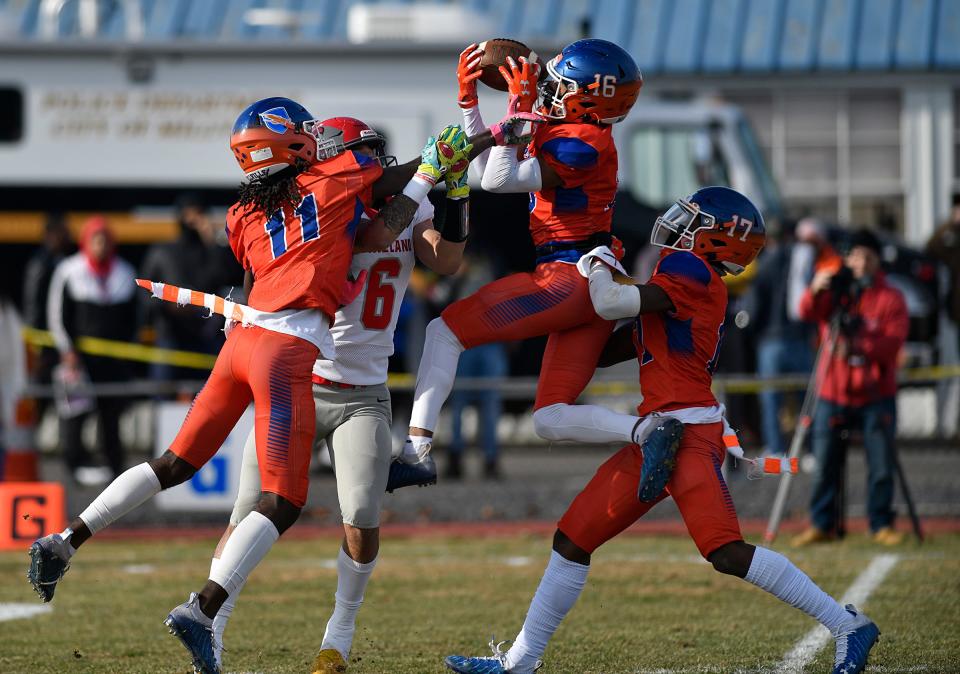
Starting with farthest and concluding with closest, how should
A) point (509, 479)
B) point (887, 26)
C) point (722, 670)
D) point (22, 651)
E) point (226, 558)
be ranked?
point (887, 26), point (509, 479), point (22, 651), point (722, 670), point (226, 558)

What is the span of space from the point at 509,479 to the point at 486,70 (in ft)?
22.6

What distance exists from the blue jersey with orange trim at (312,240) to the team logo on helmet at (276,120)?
185 mm

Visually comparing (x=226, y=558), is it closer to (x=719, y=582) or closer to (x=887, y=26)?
(x=719, y=582)

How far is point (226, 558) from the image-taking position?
19.4 ft

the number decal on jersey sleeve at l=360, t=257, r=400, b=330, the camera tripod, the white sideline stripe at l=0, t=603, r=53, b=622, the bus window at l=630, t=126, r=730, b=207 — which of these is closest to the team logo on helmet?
the number decal on jersey sleeve at l=360, t=257, r=400, b=330

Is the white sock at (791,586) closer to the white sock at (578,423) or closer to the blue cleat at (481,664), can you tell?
the white sock at (578,423)

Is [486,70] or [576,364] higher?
[486,70]

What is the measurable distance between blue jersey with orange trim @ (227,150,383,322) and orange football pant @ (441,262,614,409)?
2.03 ft

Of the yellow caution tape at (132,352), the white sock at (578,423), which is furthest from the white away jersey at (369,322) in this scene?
Result: the yellow caution tape at (132,352)

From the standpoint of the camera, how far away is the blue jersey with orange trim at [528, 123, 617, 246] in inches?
255

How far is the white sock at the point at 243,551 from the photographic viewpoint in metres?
5.89

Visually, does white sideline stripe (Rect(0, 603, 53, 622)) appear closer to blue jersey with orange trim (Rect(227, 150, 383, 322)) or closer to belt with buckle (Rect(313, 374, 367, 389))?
belt with buckle (Rect(313, 374, 367, 389))

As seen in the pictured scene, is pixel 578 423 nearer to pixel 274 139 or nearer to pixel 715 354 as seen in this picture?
pixel 715 354

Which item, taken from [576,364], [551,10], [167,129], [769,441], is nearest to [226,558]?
[576,364]
